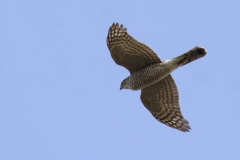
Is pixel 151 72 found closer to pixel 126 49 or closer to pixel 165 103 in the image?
pixel 126 49

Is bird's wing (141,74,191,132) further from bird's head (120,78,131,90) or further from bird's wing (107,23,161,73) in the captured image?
bird's wing (107,23,161,73)

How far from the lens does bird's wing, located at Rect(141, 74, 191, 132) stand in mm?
19516

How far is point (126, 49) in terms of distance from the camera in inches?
722

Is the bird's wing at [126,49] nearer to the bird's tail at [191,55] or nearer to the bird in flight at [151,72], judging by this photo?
the bird in flight at [151,72]

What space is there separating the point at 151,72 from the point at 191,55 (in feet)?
4.73

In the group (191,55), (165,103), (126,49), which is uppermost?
(126,49)

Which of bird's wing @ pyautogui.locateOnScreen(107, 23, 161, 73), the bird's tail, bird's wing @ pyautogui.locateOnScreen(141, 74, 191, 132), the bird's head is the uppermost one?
bird's wing @ pyautogui.locateOnScreen(107, 23, 161, 73)

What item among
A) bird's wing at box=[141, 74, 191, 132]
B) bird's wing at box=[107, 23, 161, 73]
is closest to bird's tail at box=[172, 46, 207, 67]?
bird's wing at box=[107, 23, 161, 73]

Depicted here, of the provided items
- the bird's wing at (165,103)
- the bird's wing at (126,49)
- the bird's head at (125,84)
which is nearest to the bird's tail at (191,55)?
the bird's wing at (126,49)

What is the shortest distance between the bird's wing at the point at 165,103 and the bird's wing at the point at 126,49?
125 centimetres

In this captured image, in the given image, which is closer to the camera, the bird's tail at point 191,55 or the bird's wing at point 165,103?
the bird's tail at point 191,55

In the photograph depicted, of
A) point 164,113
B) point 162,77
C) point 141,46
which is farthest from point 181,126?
point 141,46

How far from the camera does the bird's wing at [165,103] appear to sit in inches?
768

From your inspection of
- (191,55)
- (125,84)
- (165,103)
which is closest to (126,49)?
(125,84)
